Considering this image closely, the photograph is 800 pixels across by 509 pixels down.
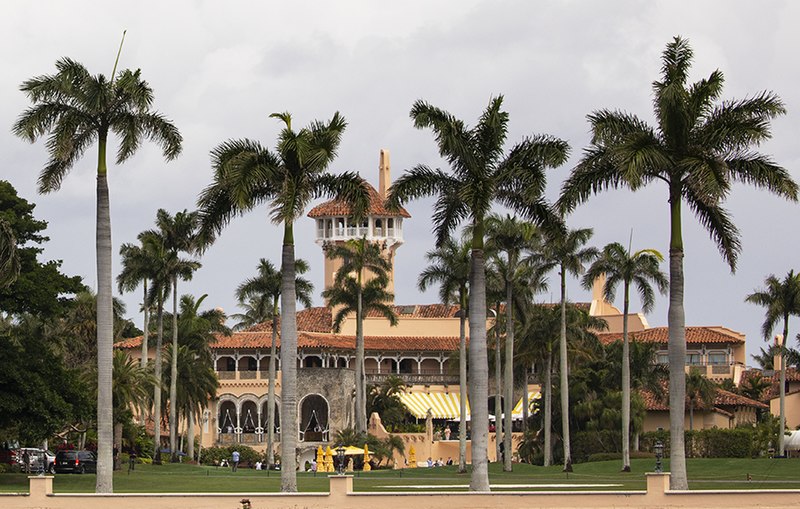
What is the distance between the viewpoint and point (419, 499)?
40.7 m

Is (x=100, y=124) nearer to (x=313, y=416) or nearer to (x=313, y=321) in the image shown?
(x=313, y=416)

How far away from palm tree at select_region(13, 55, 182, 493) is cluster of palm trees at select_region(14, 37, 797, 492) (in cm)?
4

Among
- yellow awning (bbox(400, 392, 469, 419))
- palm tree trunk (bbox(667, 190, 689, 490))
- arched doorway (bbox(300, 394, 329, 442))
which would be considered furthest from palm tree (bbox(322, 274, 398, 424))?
palm tree trunk (bbox(667, 190, 689, 490))

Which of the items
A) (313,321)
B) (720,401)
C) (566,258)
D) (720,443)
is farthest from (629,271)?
(313,321)

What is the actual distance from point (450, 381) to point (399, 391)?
634 centimetres

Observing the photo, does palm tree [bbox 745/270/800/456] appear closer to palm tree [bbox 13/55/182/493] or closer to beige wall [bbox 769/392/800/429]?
beige wall [bbox 769/392/800/429]

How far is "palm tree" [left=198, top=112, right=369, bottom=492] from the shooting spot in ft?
148

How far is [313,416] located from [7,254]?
60933mm

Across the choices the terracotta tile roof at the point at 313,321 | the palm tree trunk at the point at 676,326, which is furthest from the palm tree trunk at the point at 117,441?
the terracotta tile roof at the point at 313,321

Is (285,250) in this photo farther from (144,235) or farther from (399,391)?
(399,391)

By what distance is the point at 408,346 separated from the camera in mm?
119125

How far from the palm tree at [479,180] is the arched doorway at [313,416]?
65.9 metres

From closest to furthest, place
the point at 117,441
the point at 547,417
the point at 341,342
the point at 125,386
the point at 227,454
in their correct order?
the point at 125,386 < the point at 117,441 < the point at 547,417 < the point at 227,454 < the point at 341,342

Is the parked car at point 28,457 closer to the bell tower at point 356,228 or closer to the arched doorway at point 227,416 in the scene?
the arched doorway at point 227,416
